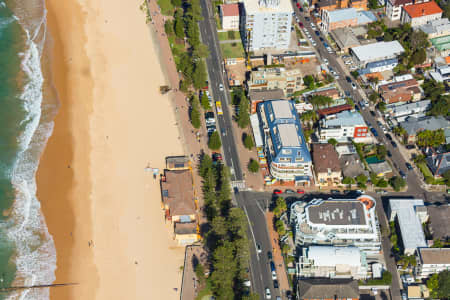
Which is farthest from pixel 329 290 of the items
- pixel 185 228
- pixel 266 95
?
pixel 266 95

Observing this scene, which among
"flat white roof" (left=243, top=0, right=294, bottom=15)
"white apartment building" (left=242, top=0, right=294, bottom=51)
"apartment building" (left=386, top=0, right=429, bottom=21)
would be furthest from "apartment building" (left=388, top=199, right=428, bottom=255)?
"apartment building" (left=386, top=0, right=429, bottom=21)

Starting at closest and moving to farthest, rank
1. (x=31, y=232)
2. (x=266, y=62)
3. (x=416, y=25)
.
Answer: (x=31, y=232)
(x=266, y=62)
(x=416, y=25)

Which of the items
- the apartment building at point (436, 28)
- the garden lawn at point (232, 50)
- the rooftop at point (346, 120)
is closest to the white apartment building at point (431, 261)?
the rooftop at point (346, 120)

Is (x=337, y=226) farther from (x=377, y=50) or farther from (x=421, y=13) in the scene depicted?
(x=421, y=13)

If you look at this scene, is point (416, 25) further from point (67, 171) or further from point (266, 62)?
point (67, 171)

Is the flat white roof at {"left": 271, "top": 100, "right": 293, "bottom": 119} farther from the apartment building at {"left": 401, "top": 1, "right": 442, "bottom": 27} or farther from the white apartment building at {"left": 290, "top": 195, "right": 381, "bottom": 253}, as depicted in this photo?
the apartment building at {"left": 401, "top": 1, "right": 442, "bottom": 27}

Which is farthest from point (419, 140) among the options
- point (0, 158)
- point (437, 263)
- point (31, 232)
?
point (0, 158)
